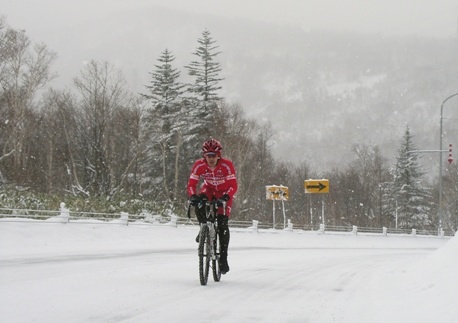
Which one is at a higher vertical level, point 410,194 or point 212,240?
point 410,194

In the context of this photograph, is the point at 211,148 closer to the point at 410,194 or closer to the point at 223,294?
the point at 223,294

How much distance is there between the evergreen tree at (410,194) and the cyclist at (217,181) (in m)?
67.5

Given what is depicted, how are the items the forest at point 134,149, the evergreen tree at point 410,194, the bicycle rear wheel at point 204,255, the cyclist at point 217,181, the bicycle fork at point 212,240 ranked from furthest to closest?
the evergreen tree at point 410,194 → the forest at point 134,149 → the cyclist at point 217,181 → the bicycle fork at point 212,240 → the bicycle rear wheel at point 204,255

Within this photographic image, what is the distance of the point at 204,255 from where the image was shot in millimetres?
8477

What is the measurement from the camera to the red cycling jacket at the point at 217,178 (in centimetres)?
895

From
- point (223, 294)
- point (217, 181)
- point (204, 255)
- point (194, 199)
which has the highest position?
point (217, 181)

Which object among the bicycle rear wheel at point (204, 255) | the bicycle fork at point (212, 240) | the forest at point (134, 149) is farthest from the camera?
the forest at point (134, 149)

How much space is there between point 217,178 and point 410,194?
2729 inches

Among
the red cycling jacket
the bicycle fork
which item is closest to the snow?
the bicycle fork

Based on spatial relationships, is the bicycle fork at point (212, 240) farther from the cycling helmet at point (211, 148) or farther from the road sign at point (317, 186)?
the road sign at point (317, 186)

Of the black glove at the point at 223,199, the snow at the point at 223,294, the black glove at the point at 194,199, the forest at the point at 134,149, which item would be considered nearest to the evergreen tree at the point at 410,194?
the forest at the point at 134,149

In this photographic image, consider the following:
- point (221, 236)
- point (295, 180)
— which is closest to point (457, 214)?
point (295, 180)

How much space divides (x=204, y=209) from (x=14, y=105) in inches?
1294

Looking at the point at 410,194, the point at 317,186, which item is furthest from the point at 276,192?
the point at 410,194
